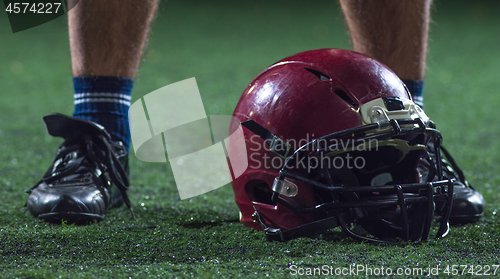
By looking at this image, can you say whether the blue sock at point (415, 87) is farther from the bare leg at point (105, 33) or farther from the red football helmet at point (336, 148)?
the bare leg at point (105, 33)

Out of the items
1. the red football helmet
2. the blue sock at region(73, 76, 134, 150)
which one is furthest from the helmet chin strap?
the blue sock at region(73, 76, 134, 150)

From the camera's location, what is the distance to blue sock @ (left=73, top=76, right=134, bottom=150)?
1.21 meters

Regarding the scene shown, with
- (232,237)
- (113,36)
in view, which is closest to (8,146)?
(113,36)

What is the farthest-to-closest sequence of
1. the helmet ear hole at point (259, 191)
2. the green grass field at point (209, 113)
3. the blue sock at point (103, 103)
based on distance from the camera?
1. the blue sock at point (103, 103)
2. the helmet ear hole at point (259, 191)
3. the green grass field at point (209, 113)

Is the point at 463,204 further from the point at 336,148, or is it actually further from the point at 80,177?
the point at 80,177

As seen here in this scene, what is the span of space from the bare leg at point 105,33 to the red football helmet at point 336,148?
0.47 metres

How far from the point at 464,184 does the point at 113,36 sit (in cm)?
95

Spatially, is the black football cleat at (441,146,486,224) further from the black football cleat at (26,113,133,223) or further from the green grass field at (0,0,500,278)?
the black football cleat at (26,113,133,223)

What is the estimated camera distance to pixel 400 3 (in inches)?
49.4

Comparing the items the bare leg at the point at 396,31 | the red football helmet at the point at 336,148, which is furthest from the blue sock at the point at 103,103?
the bare leg at the point at 396,31

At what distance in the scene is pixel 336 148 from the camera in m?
0.83

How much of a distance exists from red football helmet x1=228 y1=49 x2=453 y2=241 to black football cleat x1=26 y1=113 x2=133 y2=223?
0.35 metres

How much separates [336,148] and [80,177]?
62cm

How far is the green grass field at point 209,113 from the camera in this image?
784mm
